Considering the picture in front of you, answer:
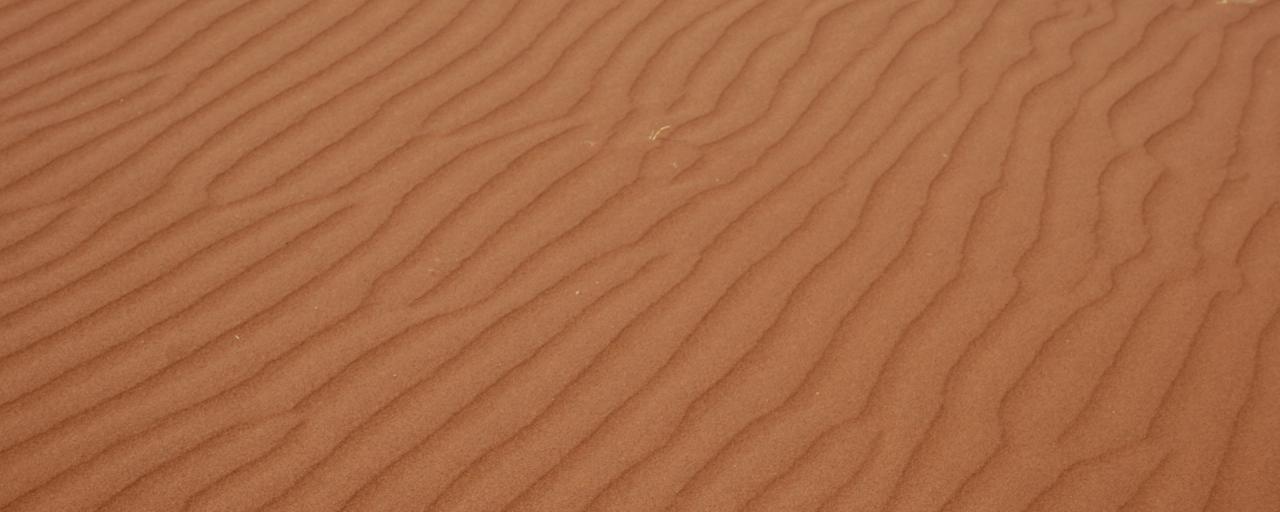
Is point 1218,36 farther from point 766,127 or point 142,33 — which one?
point 142,33

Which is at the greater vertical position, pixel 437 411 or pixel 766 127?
pixel 766 127

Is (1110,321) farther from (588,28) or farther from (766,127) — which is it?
(588,28)

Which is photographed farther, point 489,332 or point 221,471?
point 489,332

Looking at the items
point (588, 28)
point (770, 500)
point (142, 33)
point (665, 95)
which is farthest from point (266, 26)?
point (770, 500)

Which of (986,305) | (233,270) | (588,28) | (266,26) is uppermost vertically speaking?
A: (266,26)

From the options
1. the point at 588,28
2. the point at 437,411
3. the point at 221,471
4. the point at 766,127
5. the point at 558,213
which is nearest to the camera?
A: the point at 221,471

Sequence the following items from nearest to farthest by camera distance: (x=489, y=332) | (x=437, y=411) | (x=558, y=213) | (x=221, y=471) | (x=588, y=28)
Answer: (x=221, y=471)
(x=437, y=411)
(x=489, y=332)
(x=558, y=213)
(x=588, y=28)
